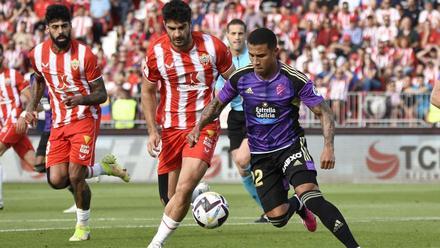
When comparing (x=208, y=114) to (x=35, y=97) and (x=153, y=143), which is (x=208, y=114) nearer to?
(x=153, y=143)

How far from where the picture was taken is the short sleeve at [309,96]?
10.3m

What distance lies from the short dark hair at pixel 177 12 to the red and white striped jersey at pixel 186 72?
1.89 ft

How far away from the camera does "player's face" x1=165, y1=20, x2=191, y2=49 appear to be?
11.2m

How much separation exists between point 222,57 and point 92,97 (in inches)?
72.5

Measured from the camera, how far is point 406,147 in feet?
80.4

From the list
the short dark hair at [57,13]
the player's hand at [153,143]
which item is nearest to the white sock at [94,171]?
the short dark hair at [57,13]

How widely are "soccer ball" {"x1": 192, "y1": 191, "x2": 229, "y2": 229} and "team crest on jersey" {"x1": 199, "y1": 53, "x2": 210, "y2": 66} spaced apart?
1400 mm

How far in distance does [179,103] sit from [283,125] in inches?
58.0

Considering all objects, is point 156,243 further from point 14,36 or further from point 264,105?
point 14,36

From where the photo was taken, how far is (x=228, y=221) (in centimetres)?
1532

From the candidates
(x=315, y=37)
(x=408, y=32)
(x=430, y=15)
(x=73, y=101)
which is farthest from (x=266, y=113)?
(x=430, y=15)

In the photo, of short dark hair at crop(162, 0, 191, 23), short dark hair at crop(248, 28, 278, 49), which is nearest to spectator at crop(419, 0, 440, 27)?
short dark hair at crop(162, 0, 191, 23)

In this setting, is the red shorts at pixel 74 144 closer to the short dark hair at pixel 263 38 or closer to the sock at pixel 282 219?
the sock at pixel 282 219

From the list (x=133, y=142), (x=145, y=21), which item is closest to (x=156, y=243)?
(x=133, y=142)
